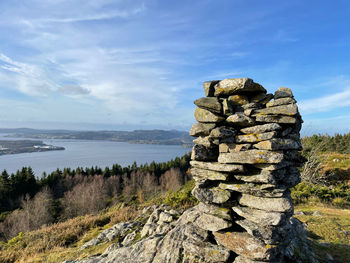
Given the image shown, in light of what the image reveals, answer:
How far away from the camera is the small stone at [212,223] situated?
23.5 ft

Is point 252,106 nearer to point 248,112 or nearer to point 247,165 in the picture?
point 248,112

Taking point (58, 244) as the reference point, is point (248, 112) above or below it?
above

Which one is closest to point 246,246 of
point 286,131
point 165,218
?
point 286,131

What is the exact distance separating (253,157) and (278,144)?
934 mm

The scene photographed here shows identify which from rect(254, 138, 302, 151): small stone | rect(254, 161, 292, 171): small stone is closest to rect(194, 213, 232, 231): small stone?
rect(254, 161, 292, 171): small stone

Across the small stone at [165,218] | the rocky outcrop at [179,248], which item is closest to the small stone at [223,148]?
the rocky outcrop at [179,248]

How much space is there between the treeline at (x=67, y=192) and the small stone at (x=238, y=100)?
111 ft

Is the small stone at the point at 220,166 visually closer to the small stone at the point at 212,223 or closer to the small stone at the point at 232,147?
the small stone at the point at 232,147

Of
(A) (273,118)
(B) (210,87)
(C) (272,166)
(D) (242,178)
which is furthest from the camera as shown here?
(B) (210,87)

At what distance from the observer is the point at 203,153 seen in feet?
26.0

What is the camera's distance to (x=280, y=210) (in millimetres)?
6539

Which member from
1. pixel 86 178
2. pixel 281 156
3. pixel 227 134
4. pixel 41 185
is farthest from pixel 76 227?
pixel 86 178

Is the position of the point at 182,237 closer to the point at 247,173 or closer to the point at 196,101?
the point at 247,173

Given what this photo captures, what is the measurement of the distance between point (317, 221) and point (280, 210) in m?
9.32
